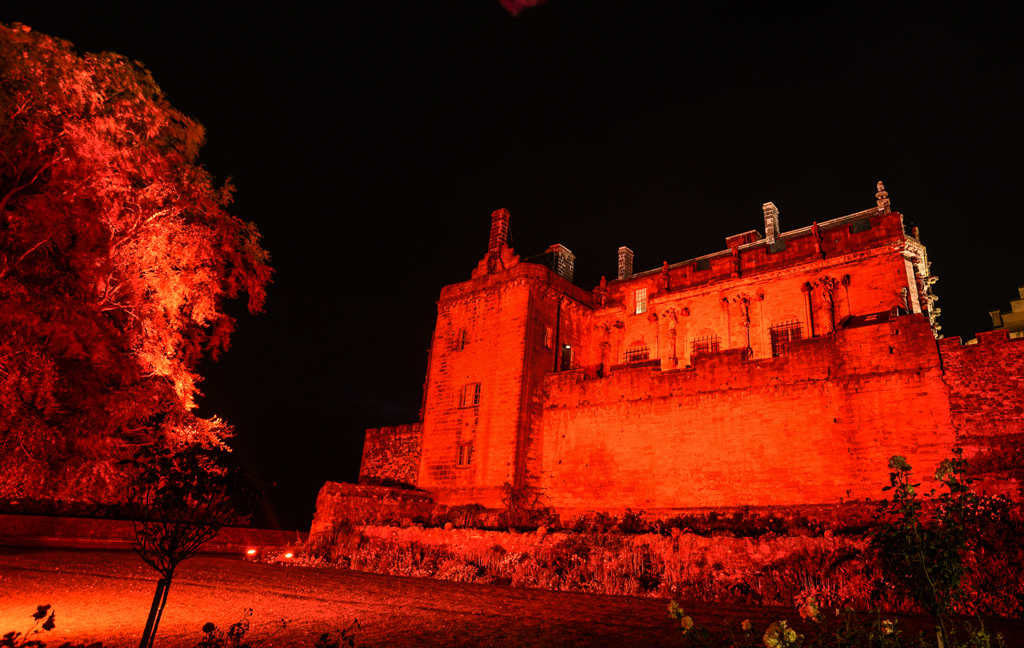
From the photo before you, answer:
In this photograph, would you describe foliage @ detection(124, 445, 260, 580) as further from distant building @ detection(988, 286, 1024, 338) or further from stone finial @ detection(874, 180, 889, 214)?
distant building @ detection(988, 286, 1024, 338)

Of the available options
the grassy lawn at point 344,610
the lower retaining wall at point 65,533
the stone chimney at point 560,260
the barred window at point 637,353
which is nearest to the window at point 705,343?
the barred window at point 637,353

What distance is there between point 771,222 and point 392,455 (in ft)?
71.7

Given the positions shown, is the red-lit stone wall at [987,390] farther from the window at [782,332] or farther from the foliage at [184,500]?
the foliage at [184,500]

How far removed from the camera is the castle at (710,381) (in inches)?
652

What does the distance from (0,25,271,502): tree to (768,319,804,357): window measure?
2135cm

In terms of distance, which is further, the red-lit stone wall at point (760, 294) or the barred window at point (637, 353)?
the barred window at point (637, 353)

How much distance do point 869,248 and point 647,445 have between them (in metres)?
11.7

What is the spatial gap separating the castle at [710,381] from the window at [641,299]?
7cm

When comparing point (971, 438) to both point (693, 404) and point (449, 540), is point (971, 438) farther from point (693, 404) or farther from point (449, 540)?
point (449, 540)

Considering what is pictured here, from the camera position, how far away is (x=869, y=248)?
22.6 meters

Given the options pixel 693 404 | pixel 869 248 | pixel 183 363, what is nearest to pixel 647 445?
pixel 693 404

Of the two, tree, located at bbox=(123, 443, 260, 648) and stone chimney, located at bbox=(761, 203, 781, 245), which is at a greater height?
stone chimney, located at bbox=(761, 203, 781, 245)

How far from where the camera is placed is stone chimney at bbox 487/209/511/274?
89.7 feet

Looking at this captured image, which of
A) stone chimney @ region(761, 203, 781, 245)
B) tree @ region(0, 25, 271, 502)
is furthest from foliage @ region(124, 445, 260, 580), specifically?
stone chimney @ region(761, 203, 781, 245)
